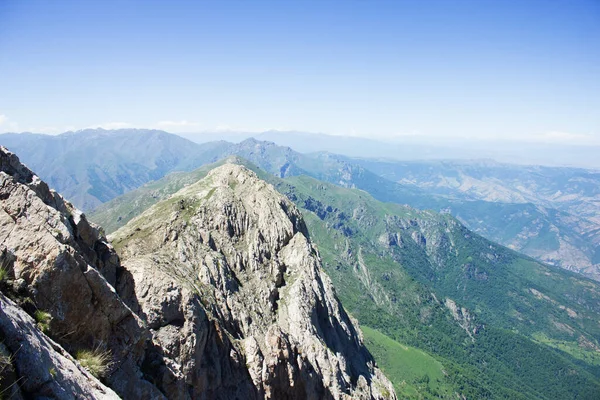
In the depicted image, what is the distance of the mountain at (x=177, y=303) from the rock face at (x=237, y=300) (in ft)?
0.67

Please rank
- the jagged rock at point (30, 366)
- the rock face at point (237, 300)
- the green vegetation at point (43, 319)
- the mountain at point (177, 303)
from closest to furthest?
the jagged rock at point (30, 366)
the green vegetation at point (43, 319)
the mountain at point (177, 303)
the rock face at point (237, 300)

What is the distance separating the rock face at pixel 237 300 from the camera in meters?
35.5

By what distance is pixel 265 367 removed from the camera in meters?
42.9

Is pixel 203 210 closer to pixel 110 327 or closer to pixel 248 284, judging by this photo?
pixel 248 284

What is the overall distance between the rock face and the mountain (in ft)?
0.67

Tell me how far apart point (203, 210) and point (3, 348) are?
189ft

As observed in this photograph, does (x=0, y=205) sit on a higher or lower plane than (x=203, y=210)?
higher

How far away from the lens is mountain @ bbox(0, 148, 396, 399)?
14492 millimetres

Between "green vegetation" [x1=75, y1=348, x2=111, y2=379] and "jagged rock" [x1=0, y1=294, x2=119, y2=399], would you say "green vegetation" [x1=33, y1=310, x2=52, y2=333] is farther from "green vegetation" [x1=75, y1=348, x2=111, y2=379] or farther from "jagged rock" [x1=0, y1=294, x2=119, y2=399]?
"jagged rock" [x1=0, y1=294, x2=119, y2=399]

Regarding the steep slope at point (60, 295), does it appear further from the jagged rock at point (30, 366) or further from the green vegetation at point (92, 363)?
the green vegetation at point (92, 363)

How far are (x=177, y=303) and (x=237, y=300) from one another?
1913cm

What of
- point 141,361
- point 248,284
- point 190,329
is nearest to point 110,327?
point 141,361

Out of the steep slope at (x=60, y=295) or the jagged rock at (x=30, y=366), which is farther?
the steep slope at (x=60, y=295)

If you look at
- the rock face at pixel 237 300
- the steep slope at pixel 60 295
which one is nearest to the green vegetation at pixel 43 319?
the steep slope at pixel 60 295
